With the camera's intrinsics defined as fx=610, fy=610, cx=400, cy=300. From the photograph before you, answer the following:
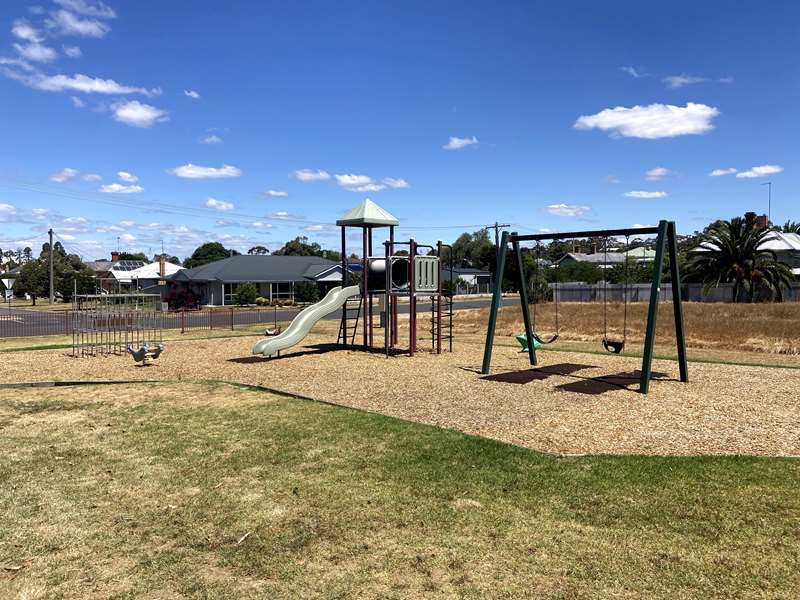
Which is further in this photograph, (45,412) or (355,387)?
(355,387)

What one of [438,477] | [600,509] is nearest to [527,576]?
[600,509]

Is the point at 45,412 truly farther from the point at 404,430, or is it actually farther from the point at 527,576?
the point at 527,576

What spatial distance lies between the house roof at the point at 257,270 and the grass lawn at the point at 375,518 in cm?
4433

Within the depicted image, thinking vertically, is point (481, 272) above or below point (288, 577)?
above

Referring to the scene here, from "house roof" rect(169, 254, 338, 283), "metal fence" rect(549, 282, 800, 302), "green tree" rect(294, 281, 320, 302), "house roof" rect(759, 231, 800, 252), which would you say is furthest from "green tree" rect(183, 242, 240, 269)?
"house roof" rect(759, 231, 800, 252)

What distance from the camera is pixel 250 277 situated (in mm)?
51562

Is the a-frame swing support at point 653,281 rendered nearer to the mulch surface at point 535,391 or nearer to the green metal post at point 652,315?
the green metal post at point 652,315

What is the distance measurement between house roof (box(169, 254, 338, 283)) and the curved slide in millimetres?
34635

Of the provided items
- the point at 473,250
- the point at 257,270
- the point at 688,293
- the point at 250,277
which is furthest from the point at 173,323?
the point at 473,250

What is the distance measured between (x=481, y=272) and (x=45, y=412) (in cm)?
7817

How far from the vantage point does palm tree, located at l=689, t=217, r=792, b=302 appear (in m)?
39.7

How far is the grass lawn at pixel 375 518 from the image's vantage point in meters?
4.12

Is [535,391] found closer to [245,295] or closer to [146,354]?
[146,354]

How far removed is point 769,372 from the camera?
43.5 ft
